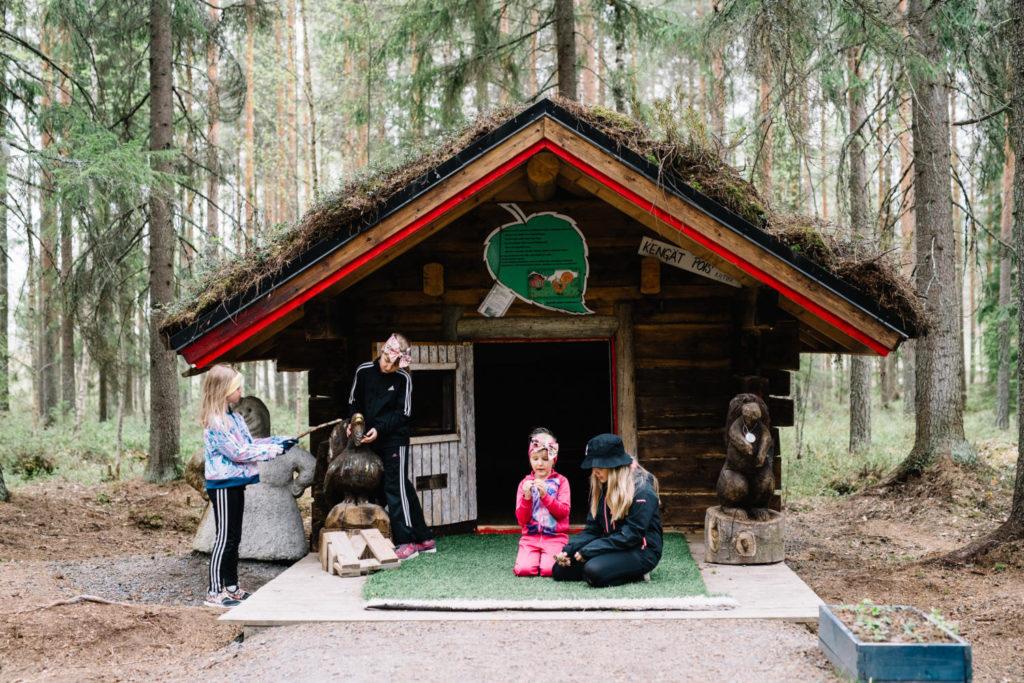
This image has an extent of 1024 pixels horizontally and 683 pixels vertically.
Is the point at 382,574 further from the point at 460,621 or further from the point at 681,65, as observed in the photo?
the point at 681,65

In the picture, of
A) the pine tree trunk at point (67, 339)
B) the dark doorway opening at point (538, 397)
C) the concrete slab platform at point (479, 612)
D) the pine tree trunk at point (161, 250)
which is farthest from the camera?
the dark doorway opening at point (538, 397)

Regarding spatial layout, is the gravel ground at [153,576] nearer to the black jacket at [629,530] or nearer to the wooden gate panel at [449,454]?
the wooden gate panel at [449,454]

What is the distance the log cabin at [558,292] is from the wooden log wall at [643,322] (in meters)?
0.01

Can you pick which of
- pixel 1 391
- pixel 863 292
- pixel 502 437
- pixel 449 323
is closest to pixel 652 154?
pixel 863 292

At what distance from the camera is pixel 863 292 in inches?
261

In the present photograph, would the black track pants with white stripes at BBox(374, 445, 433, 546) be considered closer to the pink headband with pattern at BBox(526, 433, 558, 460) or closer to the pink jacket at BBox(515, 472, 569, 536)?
the pink jacket at BBox(515, 472, 569, 536)

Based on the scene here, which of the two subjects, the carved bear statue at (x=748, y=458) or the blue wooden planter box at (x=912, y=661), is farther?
the carved bear statue at (x=748, y=458)

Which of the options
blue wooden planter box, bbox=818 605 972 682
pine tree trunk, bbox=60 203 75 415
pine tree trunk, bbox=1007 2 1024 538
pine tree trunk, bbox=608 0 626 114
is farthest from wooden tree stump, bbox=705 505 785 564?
pine tree trunk, bbox=60 203 75 415

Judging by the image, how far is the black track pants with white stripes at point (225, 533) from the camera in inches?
254

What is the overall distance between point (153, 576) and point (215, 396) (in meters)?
2.60

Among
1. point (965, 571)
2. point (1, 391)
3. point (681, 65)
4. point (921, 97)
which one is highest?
point (681, 65)

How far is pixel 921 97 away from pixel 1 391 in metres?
16.2

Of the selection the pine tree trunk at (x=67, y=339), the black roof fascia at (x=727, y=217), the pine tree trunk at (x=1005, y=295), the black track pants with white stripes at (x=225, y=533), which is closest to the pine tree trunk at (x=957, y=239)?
the pine tree trunk at (x=1005, y=295)

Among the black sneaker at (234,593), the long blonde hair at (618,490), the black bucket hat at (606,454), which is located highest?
the black bucket hat at (606,454)
